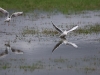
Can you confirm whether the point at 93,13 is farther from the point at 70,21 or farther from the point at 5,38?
the point at 5,38

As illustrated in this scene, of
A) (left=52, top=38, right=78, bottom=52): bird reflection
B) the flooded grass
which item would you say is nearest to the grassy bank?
the flooded grass

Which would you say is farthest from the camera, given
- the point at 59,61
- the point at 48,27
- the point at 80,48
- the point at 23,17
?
the point at 23,17

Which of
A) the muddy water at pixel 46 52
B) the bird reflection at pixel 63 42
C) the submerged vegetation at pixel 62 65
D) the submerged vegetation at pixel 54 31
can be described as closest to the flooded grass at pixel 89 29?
the submerged vegetation at pixel 54 31

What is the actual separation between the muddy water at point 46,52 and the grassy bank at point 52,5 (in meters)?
5.54

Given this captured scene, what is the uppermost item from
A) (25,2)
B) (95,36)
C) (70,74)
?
(25,2)

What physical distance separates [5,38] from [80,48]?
437 centimetres

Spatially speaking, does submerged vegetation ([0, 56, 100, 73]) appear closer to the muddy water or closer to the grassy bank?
the muddy water

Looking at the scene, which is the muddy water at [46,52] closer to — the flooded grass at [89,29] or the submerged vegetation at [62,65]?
the submerged vegetation at [62,65]

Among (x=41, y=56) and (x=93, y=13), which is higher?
(x=93, y=13)

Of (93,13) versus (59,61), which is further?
(93,13)

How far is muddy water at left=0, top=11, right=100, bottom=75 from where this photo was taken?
13.6 m

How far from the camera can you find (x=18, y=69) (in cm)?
1373

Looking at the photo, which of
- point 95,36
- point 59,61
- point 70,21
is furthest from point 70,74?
point 70,21

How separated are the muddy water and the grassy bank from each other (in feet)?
18.2
